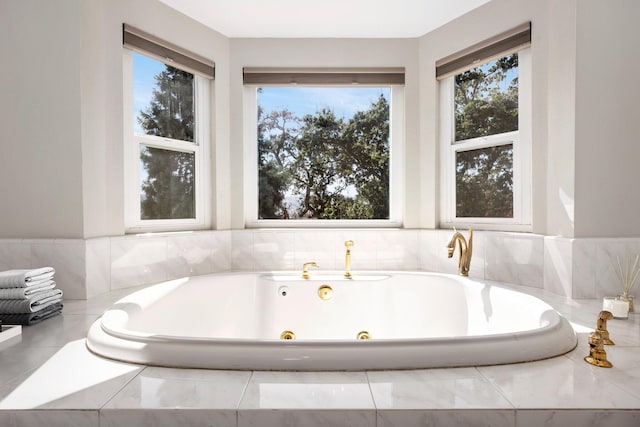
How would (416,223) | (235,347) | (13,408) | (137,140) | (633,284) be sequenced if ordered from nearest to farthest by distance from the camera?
(13,408) → (235,347) → (633,284) → (137,140) → (416,223)

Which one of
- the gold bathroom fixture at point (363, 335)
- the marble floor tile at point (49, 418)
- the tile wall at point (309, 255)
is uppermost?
the tile wall at point (309, 255)

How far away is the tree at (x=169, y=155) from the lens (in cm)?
260

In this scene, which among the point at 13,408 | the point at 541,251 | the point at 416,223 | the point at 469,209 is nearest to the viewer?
the point at 13,408

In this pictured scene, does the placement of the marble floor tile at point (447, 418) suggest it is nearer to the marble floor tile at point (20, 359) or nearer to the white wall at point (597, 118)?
the marble floor tile at point (20, 359)

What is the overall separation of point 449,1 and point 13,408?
9.30 feet

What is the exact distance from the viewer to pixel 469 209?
2.84m

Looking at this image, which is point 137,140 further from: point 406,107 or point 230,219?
point 406,107

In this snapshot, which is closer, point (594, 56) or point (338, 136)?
point (594, 56)

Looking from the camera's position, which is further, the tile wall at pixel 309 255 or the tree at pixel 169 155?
the tree at pixel 169 155

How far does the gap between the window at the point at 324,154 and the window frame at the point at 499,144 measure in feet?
1.22

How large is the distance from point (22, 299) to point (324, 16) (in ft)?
7.58

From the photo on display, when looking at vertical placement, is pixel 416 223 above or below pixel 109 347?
above

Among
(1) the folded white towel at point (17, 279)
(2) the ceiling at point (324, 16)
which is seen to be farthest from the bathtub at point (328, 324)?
(2) the ceiling at point (324, 16)

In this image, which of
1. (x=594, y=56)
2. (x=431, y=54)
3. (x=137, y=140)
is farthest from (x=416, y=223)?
(x=137, y=140)
